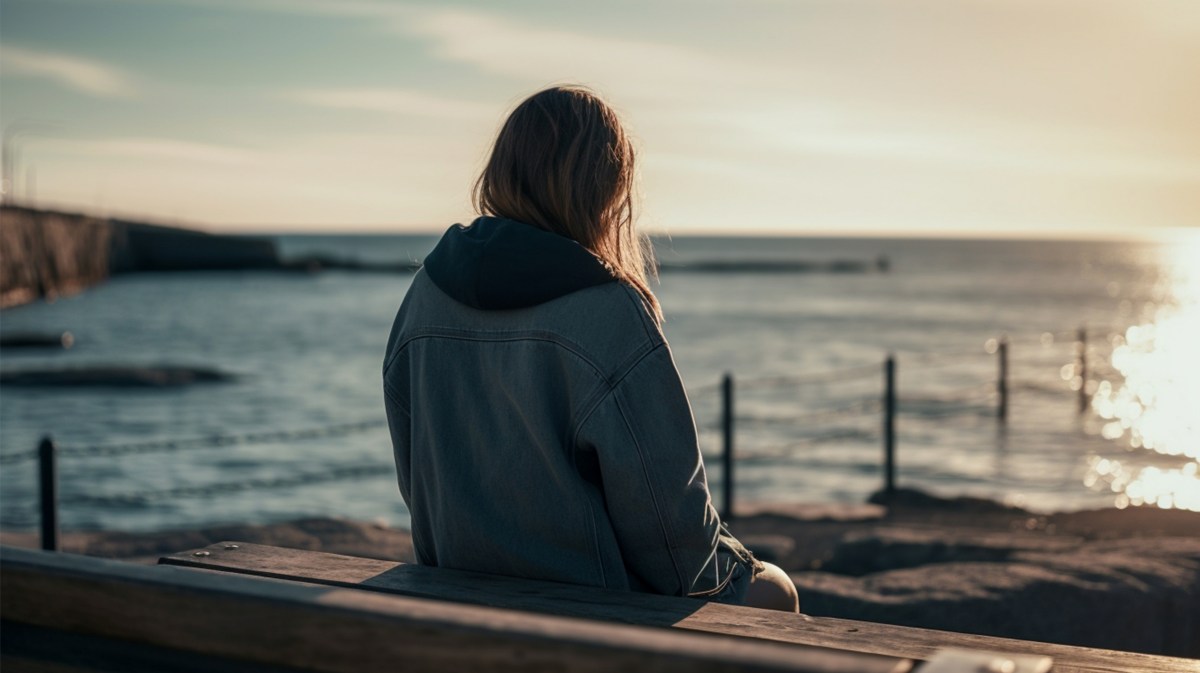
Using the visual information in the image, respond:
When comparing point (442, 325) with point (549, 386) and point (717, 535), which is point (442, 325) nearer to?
point (549, 386)

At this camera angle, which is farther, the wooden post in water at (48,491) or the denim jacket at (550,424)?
the wooden post in water at (48,491)

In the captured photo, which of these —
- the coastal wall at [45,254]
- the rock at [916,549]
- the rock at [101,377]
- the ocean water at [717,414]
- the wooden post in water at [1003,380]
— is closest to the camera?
the rock at [916,549]

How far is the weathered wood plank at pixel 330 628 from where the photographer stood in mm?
1071

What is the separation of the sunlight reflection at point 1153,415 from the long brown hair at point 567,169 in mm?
6465

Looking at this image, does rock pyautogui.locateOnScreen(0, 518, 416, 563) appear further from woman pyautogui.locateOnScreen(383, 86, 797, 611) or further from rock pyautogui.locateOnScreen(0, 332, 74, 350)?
rock pyautogui.locateOnScreen(0, 332, 74, 350)

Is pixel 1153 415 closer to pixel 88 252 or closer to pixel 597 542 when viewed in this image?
pixel 597 542

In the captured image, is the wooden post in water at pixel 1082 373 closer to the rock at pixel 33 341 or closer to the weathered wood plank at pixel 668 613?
the weathered wood plank at pixel 668 613

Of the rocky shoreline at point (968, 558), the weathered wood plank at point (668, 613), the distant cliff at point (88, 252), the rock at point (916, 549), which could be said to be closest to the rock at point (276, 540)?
the rocky shoreline at point (968, 558)

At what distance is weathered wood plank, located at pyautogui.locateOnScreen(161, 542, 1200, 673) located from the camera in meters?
1.95

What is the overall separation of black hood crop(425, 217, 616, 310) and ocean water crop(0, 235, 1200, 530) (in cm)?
24

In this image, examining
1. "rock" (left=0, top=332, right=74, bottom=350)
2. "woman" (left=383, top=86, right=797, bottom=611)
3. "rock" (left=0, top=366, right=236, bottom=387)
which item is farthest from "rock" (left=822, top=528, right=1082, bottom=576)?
"rock" (left=0, top=332, right=74, bottom=350)

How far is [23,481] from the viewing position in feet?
37.9

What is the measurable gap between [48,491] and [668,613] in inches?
189

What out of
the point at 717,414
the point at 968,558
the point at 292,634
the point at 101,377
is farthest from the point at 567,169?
the point at 101,377
